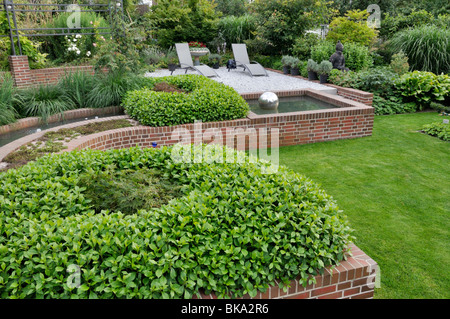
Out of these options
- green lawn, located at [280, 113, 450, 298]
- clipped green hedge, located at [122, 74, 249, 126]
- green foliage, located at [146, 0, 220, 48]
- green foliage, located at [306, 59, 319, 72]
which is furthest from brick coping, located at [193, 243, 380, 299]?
green foliage, located at [146, 0, 220, 48]

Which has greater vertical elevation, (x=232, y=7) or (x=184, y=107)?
(x=232, y=7)

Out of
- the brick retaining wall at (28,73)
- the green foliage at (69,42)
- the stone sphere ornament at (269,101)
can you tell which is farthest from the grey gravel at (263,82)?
the brick retaining wall at (28,73)

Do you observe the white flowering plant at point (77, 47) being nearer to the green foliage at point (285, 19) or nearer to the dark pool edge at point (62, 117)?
the dark pool edge at point (62, 117)

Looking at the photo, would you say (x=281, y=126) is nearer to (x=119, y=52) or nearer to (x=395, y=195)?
(x=395, y=195)

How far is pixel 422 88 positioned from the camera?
8867 millimetres

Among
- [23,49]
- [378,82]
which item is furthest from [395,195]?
[23,49]

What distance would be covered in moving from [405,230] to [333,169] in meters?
1.74

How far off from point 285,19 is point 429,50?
5062mm

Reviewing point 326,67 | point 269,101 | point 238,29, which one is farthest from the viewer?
point 238,29

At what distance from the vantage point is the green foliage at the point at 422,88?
882cm

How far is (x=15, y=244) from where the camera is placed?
227 centimetres

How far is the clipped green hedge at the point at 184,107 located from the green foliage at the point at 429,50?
7.10 metres
